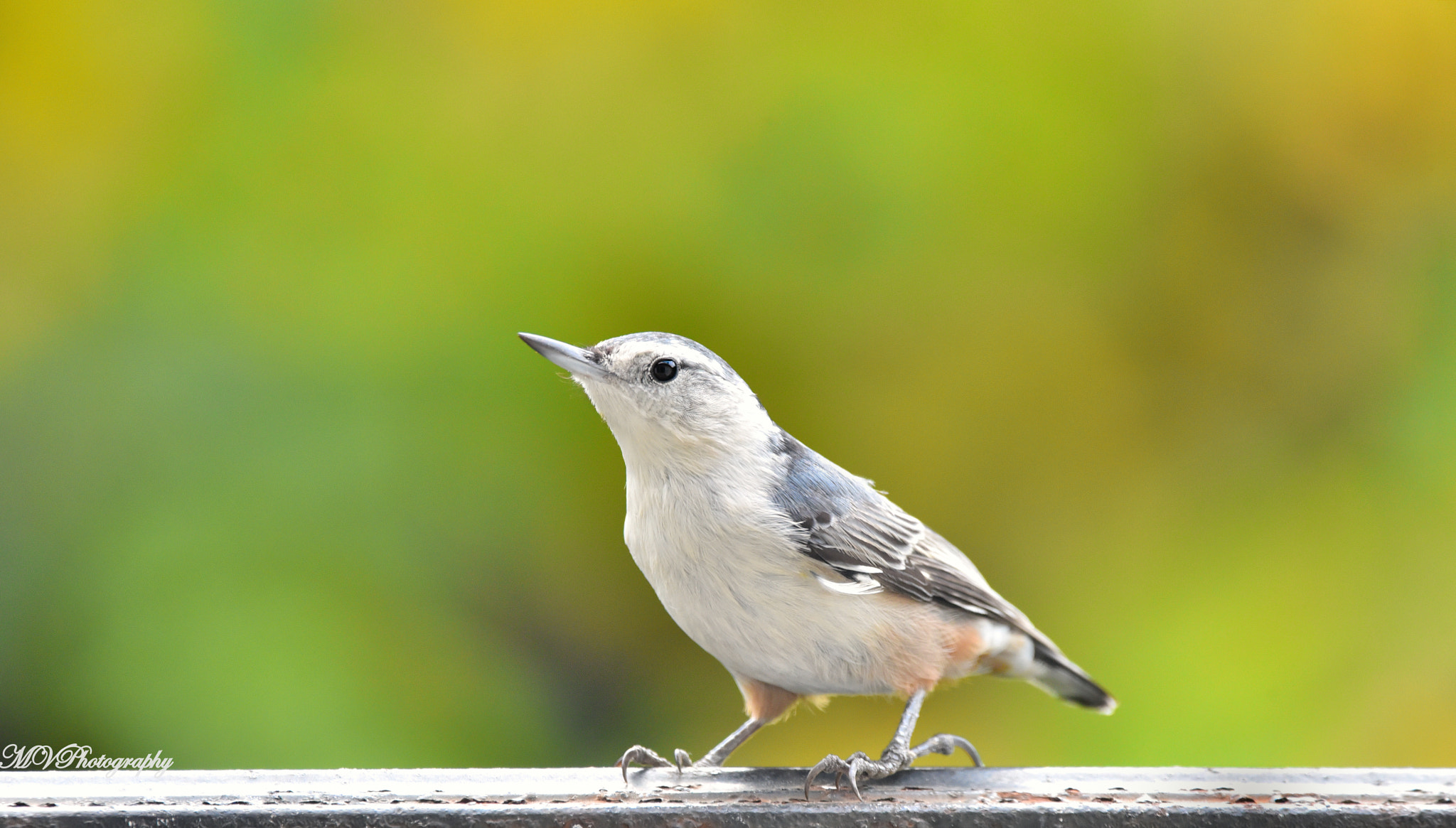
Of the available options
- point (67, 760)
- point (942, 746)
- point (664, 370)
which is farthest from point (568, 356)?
point (67, 760)

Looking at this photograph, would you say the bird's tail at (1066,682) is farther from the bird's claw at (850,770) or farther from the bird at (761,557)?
the bird's claw at (850,770)

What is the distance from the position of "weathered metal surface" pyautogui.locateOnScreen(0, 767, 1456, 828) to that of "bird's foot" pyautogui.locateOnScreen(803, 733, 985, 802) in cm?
2

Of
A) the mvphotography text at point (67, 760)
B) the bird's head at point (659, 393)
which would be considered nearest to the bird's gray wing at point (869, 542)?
the bird's head at point (659, 393)

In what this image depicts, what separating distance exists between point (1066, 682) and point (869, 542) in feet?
1.87

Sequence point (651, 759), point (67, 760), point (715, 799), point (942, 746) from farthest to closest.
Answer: point (67, 760) < point (942, 746) < point (651, 759) < point (715, 799)

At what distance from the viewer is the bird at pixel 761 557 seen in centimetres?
145

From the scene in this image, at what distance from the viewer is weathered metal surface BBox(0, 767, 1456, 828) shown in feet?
3.65

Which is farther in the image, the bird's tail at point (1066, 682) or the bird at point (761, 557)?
the bird's tail at point (1066, 682)

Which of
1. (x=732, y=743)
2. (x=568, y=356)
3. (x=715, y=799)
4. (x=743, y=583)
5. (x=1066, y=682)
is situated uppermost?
(x=1066, y=682)

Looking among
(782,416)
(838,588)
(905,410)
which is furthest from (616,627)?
(838,588)

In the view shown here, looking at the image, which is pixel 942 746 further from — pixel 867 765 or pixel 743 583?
pixel 743 583

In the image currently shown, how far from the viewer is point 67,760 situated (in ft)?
6.13

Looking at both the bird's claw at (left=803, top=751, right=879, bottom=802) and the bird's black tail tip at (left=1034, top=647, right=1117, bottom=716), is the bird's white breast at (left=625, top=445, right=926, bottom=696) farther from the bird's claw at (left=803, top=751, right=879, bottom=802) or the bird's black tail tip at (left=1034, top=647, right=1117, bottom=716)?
the bird's black tail tip at (left=1034, top=647, right=1117, bottom=716)

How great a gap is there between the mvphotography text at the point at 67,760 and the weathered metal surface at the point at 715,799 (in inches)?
18.0
